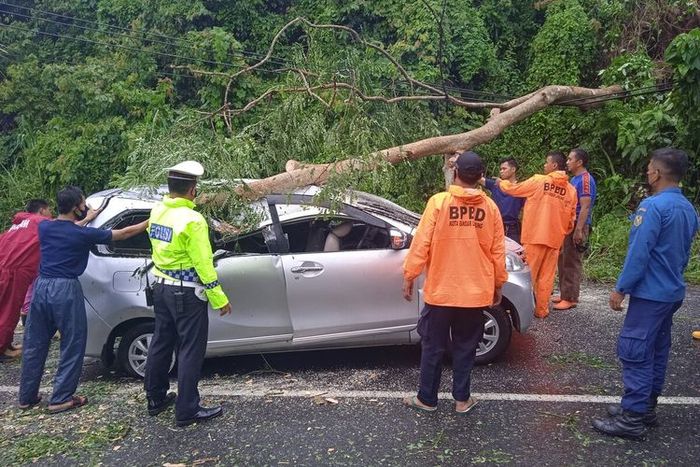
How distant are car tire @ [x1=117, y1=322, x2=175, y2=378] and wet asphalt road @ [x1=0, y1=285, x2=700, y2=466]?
128 mm

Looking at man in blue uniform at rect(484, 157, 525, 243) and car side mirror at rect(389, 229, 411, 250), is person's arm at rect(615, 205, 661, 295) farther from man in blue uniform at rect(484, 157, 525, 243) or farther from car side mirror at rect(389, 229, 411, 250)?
man in blue uniform at rect(484, 157, 525, 243)

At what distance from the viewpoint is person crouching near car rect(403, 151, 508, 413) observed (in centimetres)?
409

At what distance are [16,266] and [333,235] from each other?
3060 millimetres

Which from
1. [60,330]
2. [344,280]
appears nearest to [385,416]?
[344,280]

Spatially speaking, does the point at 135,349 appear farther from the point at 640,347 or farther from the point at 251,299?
the point at 640,347

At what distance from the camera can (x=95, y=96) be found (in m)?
12.5

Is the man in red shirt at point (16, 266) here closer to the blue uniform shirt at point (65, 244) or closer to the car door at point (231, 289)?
the car door at point (231, 289)

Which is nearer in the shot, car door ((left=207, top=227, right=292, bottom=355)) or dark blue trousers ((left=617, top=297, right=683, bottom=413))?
dark blue trousers ((left=617, top=297, right=683, bottom=413))

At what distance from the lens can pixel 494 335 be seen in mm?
5238

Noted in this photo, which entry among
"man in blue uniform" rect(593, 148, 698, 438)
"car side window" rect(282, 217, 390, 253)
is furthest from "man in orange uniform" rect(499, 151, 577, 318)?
"man in blue uniform" rect(593, 148, 698, 438)

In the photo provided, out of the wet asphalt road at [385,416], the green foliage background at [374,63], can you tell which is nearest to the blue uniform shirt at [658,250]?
the wet asphalt road at [385,416]

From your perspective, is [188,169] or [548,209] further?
[548,209]

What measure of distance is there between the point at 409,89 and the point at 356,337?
12.1ft

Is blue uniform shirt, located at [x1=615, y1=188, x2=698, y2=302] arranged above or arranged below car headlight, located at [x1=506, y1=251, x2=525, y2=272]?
above
